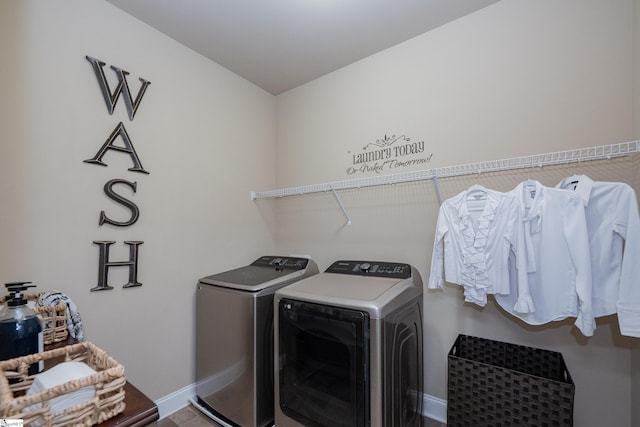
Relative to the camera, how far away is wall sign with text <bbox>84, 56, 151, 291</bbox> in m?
1.69

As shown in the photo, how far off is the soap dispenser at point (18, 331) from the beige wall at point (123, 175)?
0.73 m

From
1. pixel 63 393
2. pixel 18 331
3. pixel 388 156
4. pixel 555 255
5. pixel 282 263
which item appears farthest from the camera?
pixel 282 263

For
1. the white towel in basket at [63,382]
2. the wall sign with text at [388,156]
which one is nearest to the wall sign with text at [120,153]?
the white towel in basket at [63,382]

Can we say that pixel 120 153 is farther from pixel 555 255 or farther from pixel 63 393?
pixel 555 255

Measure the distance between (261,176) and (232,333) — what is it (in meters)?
1.46

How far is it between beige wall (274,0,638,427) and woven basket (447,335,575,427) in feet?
0.30

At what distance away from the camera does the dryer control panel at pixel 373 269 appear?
1.86m

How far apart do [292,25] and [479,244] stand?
1.87m

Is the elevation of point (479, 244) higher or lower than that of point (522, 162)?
lower

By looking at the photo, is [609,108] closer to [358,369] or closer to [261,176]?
[358,369]

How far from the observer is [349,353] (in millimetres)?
1391

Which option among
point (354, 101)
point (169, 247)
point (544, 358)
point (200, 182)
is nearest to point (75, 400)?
point (169, 247)

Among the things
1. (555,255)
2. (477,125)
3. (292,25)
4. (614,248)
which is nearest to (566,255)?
(555,255)

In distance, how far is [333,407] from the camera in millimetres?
1449
